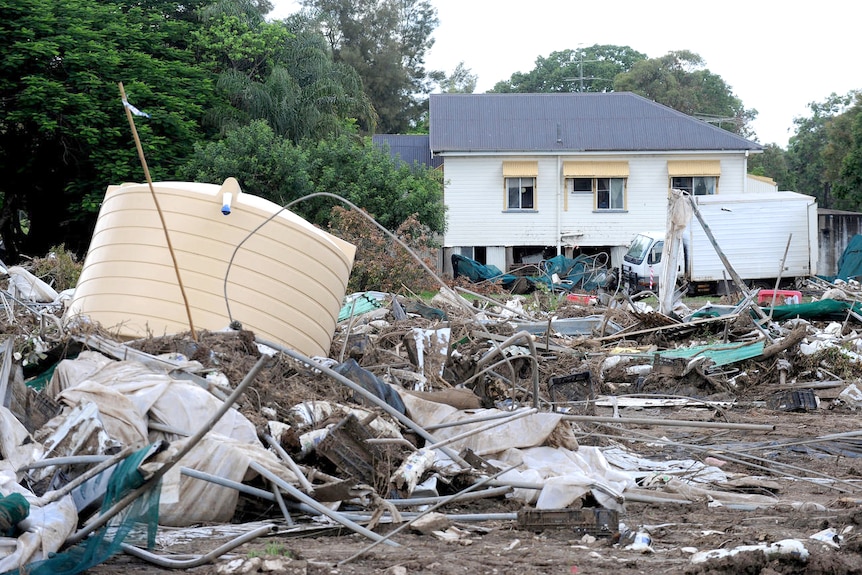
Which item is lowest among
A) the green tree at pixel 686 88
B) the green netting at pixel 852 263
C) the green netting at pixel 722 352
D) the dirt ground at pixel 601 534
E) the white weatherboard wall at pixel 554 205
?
the dirt ground at pixel 601 534

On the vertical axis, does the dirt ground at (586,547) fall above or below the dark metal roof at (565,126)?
below

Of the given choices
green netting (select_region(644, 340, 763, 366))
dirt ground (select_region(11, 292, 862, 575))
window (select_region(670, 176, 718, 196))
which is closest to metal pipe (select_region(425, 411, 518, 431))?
dirt ground (select_region(11, 292, 862, 575))

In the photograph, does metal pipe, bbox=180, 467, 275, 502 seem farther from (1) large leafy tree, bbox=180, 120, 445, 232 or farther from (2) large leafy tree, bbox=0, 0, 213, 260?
(2) large leafy tree, bbox=0, 0, 213, 260

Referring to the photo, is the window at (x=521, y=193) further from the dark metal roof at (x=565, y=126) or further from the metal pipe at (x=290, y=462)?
the metal pipe at (x=290, y=462)

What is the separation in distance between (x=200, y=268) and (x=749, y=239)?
20.0 meters

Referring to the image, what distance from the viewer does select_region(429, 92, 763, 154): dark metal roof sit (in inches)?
1348

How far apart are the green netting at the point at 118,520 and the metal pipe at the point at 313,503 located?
908 millimetres

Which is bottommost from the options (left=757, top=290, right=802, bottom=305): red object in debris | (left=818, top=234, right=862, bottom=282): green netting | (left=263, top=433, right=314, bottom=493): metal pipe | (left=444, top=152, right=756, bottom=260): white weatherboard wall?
(left=263, top=433, right=314, bottom=493): metal pipe

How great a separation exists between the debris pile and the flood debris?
0.04 feet

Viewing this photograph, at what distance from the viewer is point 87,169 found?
30.3 metres

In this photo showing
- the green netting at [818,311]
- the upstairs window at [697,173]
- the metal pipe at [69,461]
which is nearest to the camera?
the metal pipe at [69,461]

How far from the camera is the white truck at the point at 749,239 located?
2508 centimetres

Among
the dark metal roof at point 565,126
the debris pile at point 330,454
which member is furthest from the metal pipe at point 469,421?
the dark metal roof at point 565,126

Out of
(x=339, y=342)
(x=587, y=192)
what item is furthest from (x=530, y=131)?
(x=339, y=342)
